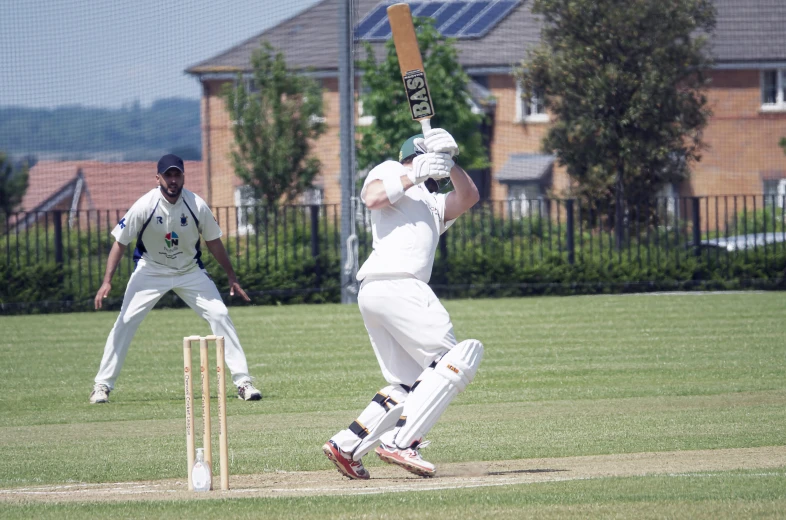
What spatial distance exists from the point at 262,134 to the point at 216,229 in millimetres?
24761

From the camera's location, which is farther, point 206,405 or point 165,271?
point 165,271

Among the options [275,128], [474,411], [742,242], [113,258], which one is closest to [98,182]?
[275,128]

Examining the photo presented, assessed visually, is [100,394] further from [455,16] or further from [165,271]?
[455,16]

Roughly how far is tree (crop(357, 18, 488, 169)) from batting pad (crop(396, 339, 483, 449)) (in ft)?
93.7

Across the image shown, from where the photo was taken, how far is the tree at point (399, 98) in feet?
117

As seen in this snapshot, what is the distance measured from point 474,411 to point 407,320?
12.3ft

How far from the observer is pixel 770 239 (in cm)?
2508

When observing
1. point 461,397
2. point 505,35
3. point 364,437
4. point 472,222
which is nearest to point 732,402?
point 461,397

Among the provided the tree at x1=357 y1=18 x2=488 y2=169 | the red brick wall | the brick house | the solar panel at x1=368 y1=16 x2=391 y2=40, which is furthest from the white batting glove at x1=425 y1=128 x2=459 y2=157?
the red brick wall

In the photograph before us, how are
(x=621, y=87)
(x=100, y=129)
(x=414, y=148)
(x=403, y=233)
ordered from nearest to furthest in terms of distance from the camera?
(x=403, y=233), (x=414, y=148), (x=621, y=87), (x=100, y=129)

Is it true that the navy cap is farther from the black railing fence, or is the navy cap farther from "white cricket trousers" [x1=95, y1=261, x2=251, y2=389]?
the black railing fence

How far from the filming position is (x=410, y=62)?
25.6 ft

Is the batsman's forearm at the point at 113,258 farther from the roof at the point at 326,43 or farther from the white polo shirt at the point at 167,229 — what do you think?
the roof at the point at 326,43

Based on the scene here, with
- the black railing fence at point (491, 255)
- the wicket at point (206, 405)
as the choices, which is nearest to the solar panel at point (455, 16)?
the black railing fence at point (491, 255)
